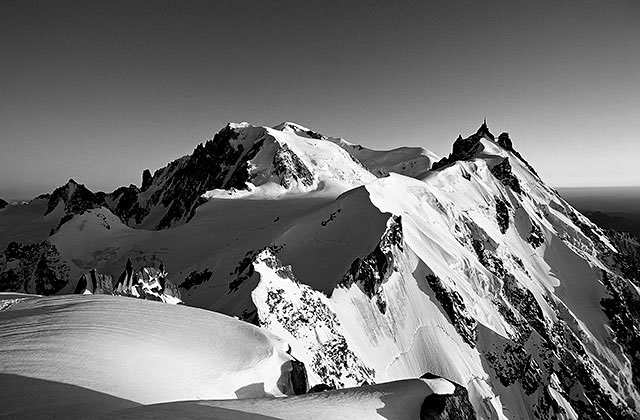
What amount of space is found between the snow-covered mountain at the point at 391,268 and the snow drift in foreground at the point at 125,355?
3.33 meters

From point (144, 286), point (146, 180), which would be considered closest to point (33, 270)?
point (144, 286)

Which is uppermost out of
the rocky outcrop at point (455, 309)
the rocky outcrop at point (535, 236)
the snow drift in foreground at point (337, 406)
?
the snow drift in foreground at point (337, 406)

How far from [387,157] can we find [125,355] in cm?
14979

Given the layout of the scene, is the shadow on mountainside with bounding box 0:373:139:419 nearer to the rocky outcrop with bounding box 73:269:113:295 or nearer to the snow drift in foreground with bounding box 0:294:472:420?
the snow drift in foreground with bounding box 0:294:472:420

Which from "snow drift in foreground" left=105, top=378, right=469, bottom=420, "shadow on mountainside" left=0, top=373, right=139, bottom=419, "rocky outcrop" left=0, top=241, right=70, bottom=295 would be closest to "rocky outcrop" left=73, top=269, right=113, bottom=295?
"shadow on mountainside" left=0, top=373, right=139, bottom=419

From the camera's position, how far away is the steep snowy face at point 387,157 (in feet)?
443

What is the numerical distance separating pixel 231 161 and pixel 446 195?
64429mm

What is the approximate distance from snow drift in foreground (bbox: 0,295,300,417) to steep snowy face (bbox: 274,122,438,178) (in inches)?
4384

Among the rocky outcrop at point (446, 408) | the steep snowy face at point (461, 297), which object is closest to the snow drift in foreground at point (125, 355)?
the rocky outcrop at point (446, 408)

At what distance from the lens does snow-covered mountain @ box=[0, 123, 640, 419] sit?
41291 mm

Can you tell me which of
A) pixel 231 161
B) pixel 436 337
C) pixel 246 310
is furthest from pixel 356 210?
pixel 231 161

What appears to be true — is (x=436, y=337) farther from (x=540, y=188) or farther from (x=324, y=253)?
(x=540, y=188)

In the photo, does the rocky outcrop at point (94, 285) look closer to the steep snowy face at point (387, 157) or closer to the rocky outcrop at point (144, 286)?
the rocky outcrop at point (144, 286)

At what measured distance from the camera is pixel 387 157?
154m
